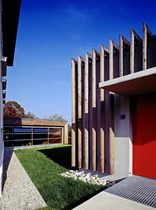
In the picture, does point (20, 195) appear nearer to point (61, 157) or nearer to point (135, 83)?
point (135, 83)

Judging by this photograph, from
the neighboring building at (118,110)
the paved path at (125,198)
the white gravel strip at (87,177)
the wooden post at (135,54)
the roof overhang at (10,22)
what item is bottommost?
the white gravel strip at (87,177)

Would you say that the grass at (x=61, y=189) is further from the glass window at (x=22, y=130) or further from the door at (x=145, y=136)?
the glass window at (x=22, y=130)

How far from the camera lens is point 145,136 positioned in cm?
637

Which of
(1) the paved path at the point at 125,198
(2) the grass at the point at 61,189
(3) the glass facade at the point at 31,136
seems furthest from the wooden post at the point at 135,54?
(3) the glass facade at the point at 31,136

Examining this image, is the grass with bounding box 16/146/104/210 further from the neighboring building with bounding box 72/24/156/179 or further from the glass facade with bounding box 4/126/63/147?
the glass facade with bounding box 4/126/63/147

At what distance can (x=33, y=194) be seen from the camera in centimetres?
574

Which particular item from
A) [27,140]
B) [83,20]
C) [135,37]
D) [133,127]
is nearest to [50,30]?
[83,20]

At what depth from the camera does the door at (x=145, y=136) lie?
616 cm

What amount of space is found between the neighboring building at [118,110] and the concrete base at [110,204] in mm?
2780

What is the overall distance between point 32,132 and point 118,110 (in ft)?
54.6

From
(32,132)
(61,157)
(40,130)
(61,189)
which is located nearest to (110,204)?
(61,189)

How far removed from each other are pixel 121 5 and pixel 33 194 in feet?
27.7

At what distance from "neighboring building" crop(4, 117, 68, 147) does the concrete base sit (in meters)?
17.3

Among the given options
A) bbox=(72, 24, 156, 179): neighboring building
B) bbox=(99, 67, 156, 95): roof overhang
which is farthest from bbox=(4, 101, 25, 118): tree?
bbox=(99, 67, 156, 95): roof overhang
